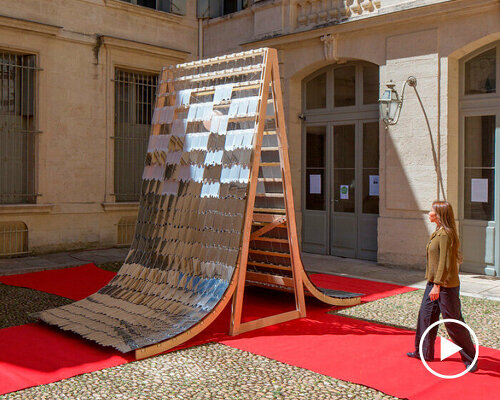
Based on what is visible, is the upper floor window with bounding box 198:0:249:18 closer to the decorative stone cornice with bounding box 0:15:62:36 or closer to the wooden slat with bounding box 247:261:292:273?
the decorative stone cornice with bounding box 0:15:62:36

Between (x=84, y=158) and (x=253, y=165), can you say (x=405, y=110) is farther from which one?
(x=84, y=158)

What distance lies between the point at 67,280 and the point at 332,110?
5.72m

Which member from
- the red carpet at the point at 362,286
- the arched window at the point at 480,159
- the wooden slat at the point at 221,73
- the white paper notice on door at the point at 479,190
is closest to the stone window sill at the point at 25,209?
the wooden slat at the point at 221,73

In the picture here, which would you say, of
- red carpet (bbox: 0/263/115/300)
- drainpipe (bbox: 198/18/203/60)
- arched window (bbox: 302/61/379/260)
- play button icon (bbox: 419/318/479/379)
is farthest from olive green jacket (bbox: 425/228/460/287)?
drainpipe (bbox: 198/18/203/60)

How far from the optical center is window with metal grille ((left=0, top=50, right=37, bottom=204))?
10570 mm

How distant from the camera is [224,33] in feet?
42.8

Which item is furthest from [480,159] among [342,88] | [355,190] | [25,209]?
[25,209]

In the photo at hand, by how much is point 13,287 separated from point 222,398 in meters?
5.08

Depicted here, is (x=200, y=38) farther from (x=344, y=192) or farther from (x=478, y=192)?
(x=478, y=192)

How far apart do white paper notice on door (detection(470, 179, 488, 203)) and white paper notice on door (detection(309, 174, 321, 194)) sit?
3.05 m

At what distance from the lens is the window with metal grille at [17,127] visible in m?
10.6

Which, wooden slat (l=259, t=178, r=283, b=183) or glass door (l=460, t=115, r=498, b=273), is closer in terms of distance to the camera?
wooden slat (l=259, t=178, r=283, b=183)

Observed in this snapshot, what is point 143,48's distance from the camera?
12305mm

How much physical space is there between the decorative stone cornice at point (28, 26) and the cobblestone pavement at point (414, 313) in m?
7.71
